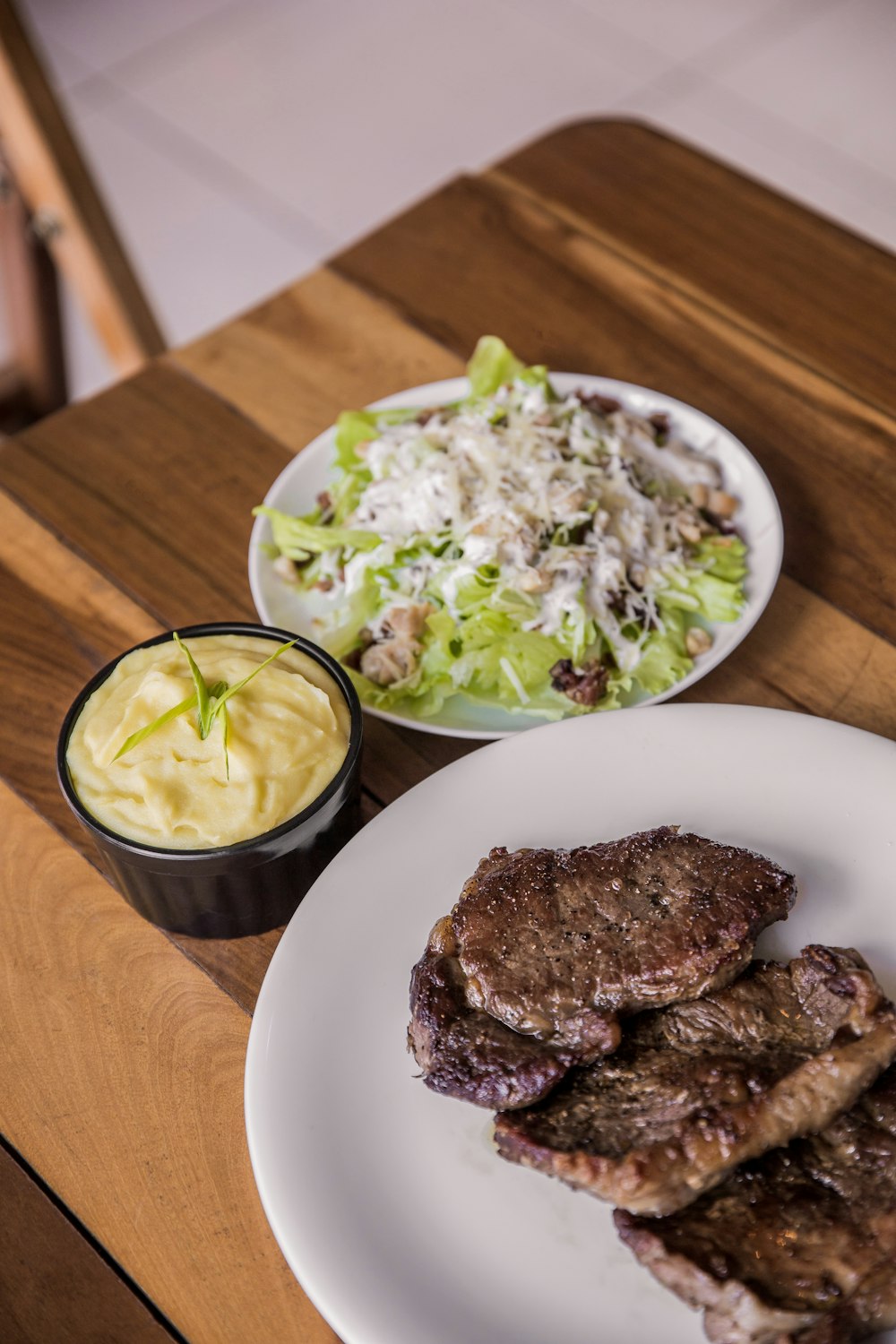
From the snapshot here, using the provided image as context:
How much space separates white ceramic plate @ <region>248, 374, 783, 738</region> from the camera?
2.41 meters

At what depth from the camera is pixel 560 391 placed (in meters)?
2.89

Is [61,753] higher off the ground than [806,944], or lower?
higher

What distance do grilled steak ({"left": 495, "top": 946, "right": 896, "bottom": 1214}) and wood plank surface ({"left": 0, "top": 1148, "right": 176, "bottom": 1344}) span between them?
60 centimetres

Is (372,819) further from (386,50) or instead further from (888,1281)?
(386,50)

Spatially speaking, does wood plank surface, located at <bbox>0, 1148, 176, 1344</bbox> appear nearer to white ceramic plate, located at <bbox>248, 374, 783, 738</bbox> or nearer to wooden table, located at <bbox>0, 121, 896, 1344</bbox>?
wooden table, located at <bbox>0, 121, 896, 1344</bbox>

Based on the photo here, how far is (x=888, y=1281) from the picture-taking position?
152cm

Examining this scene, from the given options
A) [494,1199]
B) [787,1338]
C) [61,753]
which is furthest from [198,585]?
[787,1338]

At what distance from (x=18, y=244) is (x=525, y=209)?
5.23 feet

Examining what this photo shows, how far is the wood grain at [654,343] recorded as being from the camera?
9.05 feet

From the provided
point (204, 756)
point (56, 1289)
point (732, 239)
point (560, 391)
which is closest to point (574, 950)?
point (204, 756)

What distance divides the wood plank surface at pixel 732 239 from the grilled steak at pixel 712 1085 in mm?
1761

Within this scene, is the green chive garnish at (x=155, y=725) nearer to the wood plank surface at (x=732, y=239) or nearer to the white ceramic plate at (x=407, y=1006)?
the white ceramic plate at (x=407, y=1006)

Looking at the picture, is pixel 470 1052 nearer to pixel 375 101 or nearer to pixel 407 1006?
pixel 407 1006

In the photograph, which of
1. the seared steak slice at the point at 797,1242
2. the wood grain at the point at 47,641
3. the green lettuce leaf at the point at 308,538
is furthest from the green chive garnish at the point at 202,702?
the seared steak slice at the point at 797,1242
